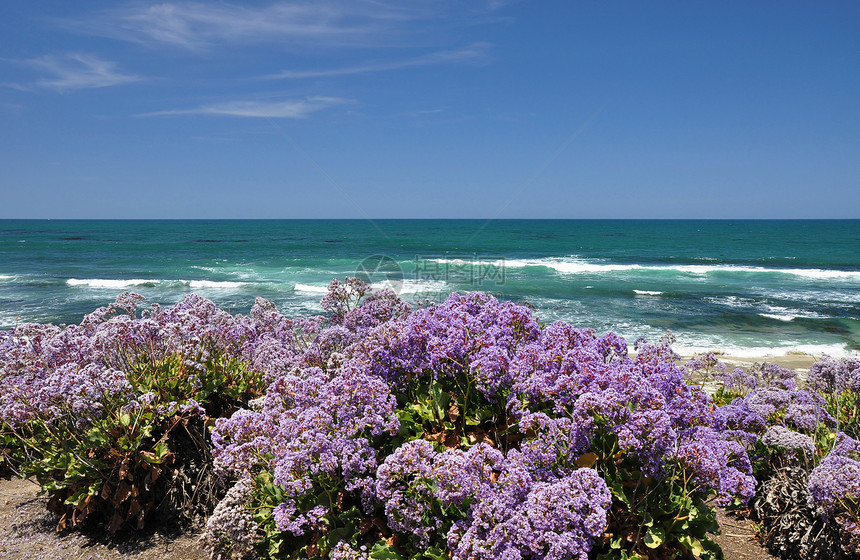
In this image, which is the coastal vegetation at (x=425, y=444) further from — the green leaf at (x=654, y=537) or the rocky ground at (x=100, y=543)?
the rocky ground at (x=100, y=543)

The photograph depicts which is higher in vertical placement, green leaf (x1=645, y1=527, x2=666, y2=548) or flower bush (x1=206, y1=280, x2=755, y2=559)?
flower bush (x1=206, y1=280, x2=755, y2=559)

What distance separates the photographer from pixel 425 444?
2.79m

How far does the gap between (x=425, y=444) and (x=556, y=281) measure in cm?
3080

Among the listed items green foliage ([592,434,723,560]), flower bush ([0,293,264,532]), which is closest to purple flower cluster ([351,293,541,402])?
green foliage ([592,434,723,560])

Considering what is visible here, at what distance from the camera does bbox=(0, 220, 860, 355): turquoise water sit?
19.0 metres

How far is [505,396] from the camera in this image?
3.50 meters

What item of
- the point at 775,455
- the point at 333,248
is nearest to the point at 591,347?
the point at 775,455

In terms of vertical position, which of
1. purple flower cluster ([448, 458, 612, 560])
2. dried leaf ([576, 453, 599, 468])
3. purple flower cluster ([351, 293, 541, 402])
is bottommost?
purple flower cluster ([448, 458, 612, 560])

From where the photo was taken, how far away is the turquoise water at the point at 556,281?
19031mm

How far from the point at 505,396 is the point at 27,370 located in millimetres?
4250

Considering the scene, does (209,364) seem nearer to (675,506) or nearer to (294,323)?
(294,323)

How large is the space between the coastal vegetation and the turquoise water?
10.6ft

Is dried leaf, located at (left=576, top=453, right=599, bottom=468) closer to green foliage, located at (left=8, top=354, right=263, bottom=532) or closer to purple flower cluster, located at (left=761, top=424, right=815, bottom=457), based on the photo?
purple flower cluster, located at (left=761, top=424, right=815, bottom=457)

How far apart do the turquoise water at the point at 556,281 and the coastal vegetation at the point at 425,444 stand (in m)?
3.22
